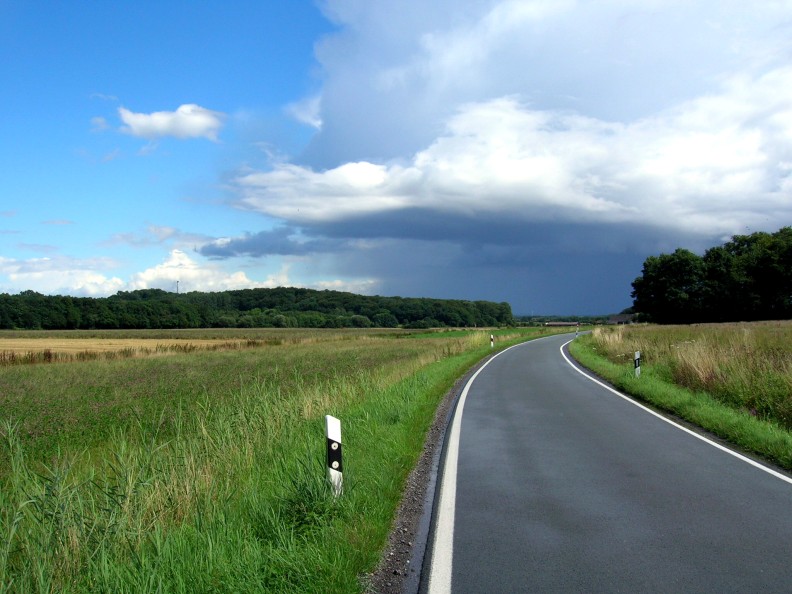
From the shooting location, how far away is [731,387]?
13.9 meters

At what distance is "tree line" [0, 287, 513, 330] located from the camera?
11462cm

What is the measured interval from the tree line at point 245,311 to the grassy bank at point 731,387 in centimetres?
10396

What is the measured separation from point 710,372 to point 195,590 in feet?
48.4

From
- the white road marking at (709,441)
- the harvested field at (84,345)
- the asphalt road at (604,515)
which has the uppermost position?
the harvested field at (84,345)

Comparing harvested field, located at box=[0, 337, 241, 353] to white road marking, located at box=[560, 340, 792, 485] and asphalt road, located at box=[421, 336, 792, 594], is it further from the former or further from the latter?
asphalt road, located at box=[421, 336, 792, 594]

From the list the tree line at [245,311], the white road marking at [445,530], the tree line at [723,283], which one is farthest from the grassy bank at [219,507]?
the tree line at [245,311]

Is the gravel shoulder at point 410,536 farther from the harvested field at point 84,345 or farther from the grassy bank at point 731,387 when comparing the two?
the harvested field at point 84,345

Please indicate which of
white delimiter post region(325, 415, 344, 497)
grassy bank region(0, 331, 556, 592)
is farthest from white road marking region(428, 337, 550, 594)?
white delimiter post region(325, 415, 344, 497)

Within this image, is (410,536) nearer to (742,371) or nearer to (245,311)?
(742,371)

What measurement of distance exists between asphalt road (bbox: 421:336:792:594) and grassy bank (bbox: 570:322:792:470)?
0.83 m

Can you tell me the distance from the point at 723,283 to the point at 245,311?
343ft

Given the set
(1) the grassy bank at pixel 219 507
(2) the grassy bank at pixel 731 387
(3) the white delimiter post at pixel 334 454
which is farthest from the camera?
(2) the grassy bank at pixel 731 387

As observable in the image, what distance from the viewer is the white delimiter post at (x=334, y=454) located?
6.38 m

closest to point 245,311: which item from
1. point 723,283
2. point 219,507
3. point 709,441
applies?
point 723,283
